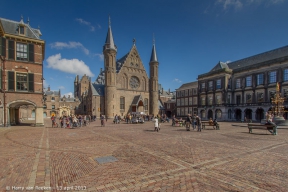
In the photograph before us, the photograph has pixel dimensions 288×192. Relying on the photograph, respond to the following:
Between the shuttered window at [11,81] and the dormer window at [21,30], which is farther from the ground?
the dormer window at [21,30]

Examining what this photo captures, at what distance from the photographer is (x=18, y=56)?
1827cm

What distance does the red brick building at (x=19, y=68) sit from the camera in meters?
17.3

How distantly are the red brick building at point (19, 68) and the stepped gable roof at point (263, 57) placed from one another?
42561 millimetres

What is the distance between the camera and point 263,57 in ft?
115

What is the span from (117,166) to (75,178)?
142 centimetres

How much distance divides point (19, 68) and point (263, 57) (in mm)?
45815

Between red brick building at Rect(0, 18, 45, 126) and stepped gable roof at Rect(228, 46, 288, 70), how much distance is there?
140 ft

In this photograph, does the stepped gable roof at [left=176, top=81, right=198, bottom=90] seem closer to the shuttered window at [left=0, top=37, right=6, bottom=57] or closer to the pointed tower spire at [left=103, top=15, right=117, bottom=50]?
the pointed tower spire at [left=103, top=15, right=117, bottom=50]

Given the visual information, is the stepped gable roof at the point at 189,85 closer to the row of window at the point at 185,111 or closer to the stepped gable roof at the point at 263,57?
the row of window at the point at 185,111

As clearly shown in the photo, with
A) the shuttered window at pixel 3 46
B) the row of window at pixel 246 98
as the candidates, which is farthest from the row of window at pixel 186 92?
the shuttered window at pixel 3 46

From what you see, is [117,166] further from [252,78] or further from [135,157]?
[252,78]

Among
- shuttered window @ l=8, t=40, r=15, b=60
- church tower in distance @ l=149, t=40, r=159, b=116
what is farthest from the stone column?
church tower in distance @ l=149, t=40, r=159, b=116

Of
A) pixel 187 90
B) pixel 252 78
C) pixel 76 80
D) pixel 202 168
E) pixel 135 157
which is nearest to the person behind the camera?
pixel 202 168

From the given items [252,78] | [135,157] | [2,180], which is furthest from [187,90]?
[2,180]
